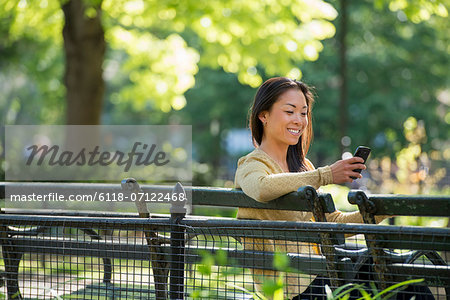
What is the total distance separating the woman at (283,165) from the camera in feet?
10.4

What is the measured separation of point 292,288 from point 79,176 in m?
8.20

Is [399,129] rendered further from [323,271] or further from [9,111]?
[9,111]

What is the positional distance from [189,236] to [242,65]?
34.2ft

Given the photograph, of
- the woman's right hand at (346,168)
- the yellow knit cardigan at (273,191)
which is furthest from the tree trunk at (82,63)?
the woman's right hand at (346,168)

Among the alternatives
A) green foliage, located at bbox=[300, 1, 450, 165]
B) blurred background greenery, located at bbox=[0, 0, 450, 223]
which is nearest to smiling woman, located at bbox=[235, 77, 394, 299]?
blurred background greenery, located at bbox=[0, 0, 450, 223]

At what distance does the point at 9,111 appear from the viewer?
4759 centimetres

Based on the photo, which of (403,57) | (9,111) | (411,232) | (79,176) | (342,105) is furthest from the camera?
(9,111)

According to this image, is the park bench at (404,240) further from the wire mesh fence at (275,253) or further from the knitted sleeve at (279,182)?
the knitted sleeve at (279,182)

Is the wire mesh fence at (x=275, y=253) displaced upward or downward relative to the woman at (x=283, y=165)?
downward

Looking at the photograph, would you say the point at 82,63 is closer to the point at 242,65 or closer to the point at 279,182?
the point at 242,65

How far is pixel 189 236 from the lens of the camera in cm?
338

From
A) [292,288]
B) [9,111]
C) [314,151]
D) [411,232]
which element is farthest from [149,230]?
[9,111]

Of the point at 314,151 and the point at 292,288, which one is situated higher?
the point at 314,151

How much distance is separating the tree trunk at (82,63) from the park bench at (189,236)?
9111mm
